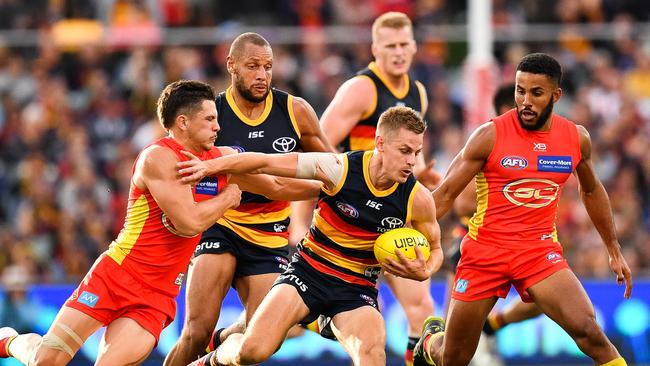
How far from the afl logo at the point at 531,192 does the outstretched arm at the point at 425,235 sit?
2.07 feet

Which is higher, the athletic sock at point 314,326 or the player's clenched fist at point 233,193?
the player's clenched fist at point 233,193

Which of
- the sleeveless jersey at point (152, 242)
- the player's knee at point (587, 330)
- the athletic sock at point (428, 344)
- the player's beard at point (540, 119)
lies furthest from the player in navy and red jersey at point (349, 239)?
the player's knee at point (587, 330)

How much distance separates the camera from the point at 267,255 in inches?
382

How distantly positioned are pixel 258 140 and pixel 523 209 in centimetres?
212

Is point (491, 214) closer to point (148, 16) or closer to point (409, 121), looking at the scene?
point (409, 121)

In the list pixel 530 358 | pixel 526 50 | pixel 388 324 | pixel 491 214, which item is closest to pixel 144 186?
pixel 491 214

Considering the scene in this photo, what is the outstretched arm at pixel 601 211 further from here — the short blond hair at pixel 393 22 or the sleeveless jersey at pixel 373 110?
the short blond hair at pixel 393 22

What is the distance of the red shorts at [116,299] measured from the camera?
8484 millimetres

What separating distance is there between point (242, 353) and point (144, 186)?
1389 mm

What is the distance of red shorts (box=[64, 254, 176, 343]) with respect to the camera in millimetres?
8484

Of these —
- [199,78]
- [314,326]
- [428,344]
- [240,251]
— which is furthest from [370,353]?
[199,78]

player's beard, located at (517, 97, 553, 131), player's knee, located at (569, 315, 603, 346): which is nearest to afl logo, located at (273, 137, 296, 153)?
player's beard, located at (517, 97, 553, 131)

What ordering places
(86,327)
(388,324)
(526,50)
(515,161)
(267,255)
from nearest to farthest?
(86,327), (515,161), (267,255), (388,324), (526,50)

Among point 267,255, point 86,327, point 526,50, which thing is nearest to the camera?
point 86,327
